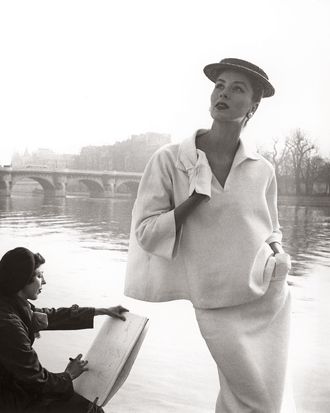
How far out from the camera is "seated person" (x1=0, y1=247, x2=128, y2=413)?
4.00 feet

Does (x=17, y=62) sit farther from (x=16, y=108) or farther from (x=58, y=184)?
(x=58, y=184)

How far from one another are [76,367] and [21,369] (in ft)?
0.60

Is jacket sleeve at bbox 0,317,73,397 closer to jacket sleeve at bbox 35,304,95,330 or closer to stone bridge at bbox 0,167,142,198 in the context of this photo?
jacket sleeve at bbox 35,304,95,330

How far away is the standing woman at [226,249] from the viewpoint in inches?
46.3

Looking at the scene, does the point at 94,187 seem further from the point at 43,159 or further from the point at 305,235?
the point at 305,235

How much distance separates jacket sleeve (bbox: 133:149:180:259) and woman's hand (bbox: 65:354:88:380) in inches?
15.9

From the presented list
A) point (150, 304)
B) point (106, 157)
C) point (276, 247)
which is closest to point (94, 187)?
point (106, 157)

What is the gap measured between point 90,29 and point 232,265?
0.99 metres

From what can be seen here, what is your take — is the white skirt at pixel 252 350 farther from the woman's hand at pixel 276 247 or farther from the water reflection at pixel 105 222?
the water reflection at pixel 105 222

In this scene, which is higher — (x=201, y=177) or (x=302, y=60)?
(x=302, y=60)

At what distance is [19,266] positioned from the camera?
4.12 ft

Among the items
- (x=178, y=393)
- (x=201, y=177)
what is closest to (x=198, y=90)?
(x=201, y=177)

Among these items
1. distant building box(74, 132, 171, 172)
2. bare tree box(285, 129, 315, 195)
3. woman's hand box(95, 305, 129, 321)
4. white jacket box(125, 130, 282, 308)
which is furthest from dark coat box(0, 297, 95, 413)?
bare tree box(285, 129, 315, 195)

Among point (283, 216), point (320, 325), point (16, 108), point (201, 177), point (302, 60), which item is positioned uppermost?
point (302, 60)
